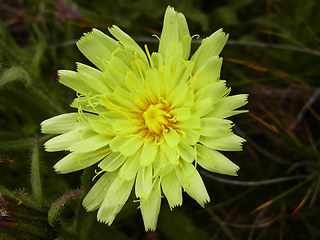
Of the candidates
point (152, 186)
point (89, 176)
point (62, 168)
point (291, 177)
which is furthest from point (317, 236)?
point (62, 168)

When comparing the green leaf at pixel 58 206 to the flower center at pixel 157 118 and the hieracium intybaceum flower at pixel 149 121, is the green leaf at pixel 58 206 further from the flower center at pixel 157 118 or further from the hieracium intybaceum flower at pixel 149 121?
the flower center at pixel 157 118

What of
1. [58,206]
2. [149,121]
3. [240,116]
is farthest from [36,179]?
[240,116]

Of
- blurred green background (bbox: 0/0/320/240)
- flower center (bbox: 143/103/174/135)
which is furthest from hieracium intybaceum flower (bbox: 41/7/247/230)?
blurred green background (bbox: 0/0/320/240)

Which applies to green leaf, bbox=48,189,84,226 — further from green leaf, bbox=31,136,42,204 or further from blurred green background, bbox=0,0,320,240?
blurred green background, bbox=0,0,320,240

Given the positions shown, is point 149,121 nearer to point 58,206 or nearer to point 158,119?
point 158,119

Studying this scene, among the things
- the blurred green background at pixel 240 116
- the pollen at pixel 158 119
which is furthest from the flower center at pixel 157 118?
the blurred green background at pixel 240 116

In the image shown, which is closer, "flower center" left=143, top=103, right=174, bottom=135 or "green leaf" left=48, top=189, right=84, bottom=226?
"green leaf" left=48, top=189, right=84, bottom=226
